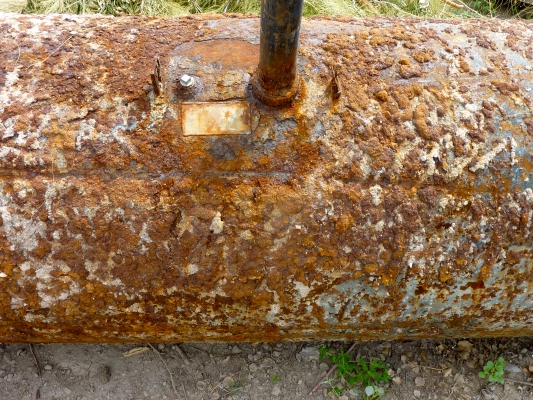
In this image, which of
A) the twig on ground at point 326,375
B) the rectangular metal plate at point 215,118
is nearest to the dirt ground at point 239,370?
the twig on ground at point 326,375

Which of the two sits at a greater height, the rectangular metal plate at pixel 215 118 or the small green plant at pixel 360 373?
the rectangular metal plate at pixel 215 118

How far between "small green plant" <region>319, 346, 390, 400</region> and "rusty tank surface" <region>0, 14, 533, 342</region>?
0.83m

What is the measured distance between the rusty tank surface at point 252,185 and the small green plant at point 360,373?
0.83 metres

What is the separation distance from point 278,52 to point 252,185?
1.25ft

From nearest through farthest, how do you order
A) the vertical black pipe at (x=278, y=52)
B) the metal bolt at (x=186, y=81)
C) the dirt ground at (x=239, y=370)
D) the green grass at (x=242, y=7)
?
the vertical black pipe at (x=278, y=52) < the metal bolt at (x=186, y=81) < the dirt ground at (x=239, y=370) < the green grass at (x=242, y=7)

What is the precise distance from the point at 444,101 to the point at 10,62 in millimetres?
1367

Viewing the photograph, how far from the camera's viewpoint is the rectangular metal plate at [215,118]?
1349 mm

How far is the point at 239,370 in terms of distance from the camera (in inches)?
86.6

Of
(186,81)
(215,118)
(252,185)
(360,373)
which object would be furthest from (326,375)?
(186,81)

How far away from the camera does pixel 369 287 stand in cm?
143

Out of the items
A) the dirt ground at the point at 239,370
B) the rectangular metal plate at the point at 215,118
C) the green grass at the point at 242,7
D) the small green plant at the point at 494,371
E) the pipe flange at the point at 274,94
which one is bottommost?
the dirt ground at the point at 239,370

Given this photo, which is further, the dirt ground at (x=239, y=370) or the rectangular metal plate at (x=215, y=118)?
the dirt ground at (x=239, y=370)

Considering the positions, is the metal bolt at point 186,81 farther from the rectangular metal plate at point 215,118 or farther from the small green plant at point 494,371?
the small green plant at point 494,371

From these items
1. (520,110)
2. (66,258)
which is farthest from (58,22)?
(520,110)
